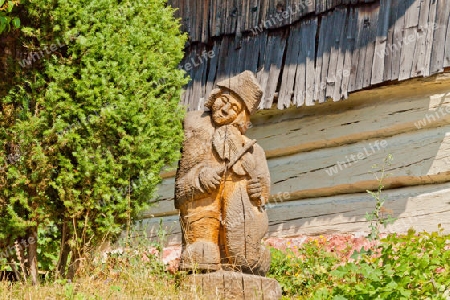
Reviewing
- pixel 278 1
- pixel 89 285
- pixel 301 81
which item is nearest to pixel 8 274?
pixel 89 285

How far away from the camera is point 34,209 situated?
21.3ft

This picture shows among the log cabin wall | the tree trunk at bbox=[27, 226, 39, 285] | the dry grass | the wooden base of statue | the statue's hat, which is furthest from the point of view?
the log cabin wall

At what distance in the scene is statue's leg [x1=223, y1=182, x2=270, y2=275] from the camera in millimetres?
6473

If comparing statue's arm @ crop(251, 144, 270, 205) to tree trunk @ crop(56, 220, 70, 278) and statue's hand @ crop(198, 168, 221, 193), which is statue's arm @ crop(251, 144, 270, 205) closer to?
statue's hand @ crop(198, 168, 221, 193)

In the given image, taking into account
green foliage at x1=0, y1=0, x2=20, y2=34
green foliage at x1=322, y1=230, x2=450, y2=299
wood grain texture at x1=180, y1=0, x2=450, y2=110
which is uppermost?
wood grain texture at x1=180, y1=0, x2=450, y2=110

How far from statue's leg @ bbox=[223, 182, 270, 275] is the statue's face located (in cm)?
57

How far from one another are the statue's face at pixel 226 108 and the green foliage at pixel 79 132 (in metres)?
0.47

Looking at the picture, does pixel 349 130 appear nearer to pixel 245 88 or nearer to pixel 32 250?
pixel 245 88

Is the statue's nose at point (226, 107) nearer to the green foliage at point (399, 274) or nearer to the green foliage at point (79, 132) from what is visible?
the green foliage at point (79, 132)

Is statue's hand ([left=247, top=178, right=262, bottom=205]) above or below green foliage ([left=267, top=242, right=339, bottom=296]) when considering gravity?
above

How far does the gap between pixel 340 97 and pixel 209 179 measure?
353cm

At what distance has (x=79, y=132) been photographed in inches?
259

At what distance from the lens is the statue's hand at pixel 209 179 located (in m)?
6.49

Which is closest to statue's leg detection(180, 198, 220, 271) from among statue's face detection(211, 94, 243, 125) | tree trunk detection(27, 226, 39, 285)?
statue's face detection(211, 94, 243, 125)
